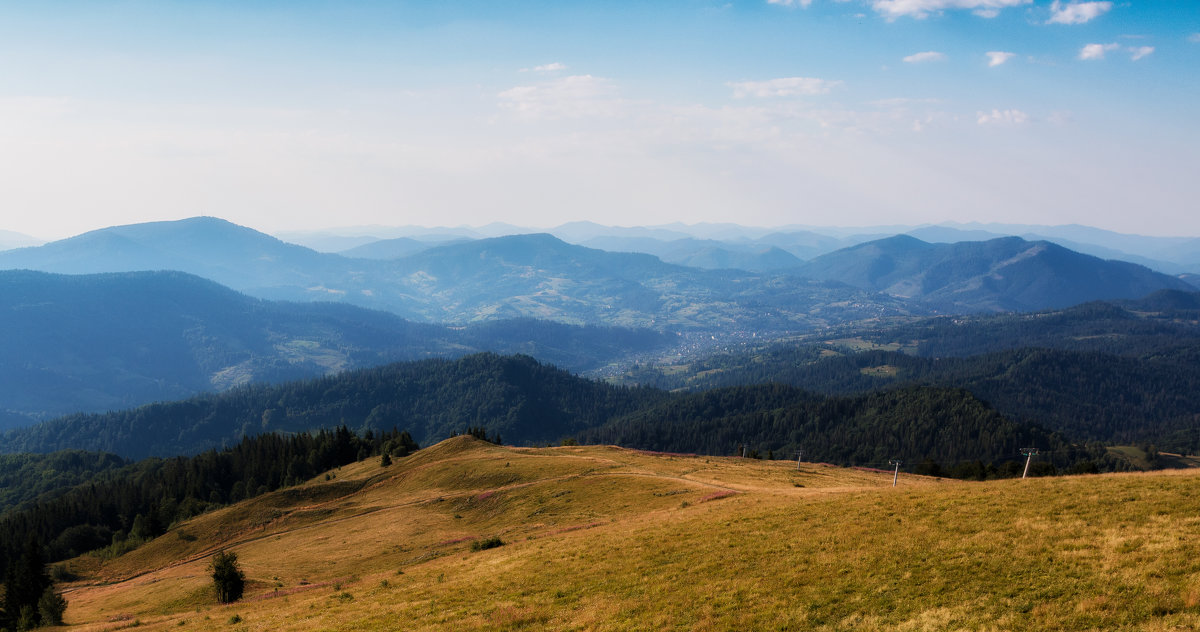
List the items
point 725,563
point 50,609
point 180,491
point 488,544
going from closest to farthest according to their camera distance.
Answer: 1. point 725,563
2. point 488,544
3. point 50,609
4. point 180,491

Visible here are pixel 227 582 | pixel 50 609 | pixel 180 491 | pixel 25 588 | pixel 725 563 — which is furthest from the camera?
pixel 180 491

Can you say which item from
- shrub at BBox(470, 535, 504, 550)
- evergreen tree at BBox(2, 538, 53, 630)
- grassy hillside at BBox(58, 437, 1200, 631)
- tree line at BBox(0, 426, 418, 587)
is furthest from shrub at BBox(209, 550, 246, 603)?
tree line at BBox(0, 426, 418, 587)

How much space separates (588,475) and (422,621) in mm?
41626

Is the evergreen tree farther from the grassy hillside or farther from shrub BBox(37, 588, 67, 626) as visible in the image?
shrub BBox(37, 588, 67, 626)

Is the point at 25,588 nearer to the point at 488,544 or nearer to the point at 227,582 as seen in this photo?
the point at 227,582

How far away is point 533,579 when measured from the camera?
3788cm

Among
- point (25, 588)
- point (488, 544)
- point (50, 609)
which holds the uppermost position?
point (488, 544)

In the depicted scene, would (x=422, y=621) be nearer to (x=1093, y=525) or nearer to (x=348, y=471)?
(x=1093, y=525)

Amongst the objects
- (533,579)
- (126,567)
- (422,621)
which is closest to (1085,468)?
(533,579)

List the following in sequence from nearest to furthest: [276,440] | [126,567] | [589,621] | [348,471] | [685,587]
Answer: [589,621] < [685,587] < [126,567] < [348,471] < [276,440]

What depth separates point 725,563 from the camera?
34531 mm

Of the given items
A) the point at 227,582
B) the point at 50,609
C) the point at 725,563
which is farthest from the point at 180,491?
the point at 725,563

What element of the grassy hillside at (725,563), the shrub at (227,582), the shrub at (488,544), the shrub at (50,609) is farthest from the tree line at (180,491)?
the shrub at (488,544)

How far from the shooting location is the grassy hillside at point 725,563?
25156mm
